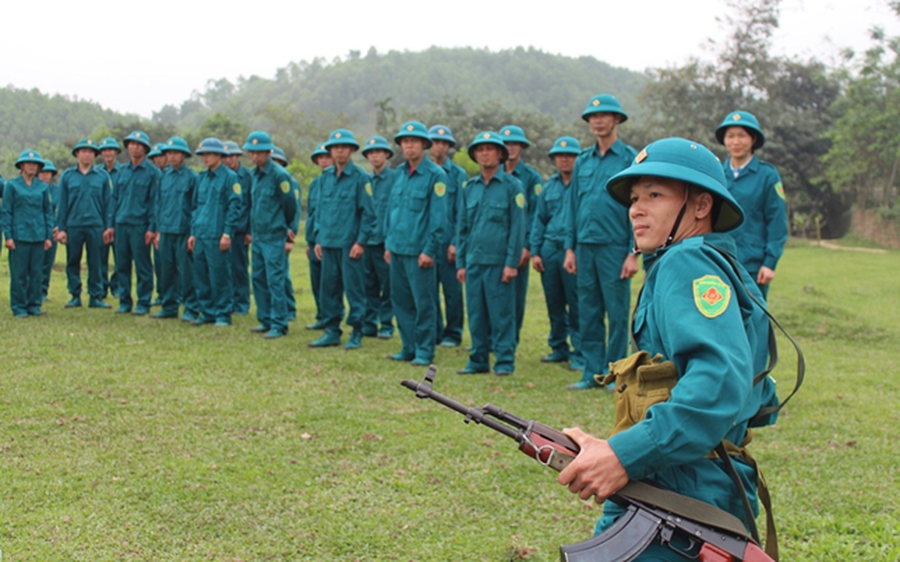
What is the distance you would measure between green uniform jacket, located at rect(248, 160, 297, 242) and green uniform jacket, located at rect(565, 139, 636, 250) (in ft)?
12.0

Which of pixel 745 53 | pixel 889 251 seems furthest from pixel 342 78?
pixel 889 251

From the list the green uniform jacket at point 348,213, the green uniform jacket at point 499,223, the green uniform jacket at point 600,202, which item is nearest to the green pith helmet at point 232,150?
the green uniform jacket at point 348,213

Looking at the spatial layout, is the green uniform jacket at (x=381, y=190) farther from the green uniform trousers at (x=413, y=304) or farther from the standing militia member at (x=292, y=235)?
the green uniform trousers at (x=413, y=304)

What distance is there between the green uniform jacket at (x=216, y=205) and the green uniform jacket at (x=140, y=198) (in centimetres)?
115

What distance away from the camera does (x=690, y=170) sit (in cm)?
207

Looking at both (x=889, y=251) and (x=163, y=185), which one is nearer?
(x=163, y=185)

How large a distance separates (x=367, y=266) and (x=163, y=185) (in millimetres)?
2750

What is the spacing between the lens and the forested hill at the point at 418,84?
293 feet

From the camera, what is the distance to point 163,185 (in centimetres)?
998

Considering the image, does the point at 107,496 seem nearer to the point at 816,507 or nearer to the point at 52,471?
the point at 52,471

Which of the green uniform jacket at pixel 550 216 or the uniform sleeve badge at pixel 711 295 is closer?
the uniform sleeve badge at pixel 711 295

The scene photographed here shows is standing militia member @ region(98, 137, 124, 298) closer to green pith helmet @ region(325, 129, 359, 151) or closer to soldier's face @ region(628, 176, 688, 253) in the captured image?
green pith helmet @ region(325, 129, 359, 151)

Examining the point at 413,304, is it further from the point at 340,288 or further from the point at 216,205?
the point at 216,205

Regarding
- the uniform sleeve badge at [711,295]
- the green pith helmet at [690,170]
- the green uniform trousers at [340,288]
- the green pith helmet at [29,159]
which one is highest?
the green pith helmet at [690,170]
